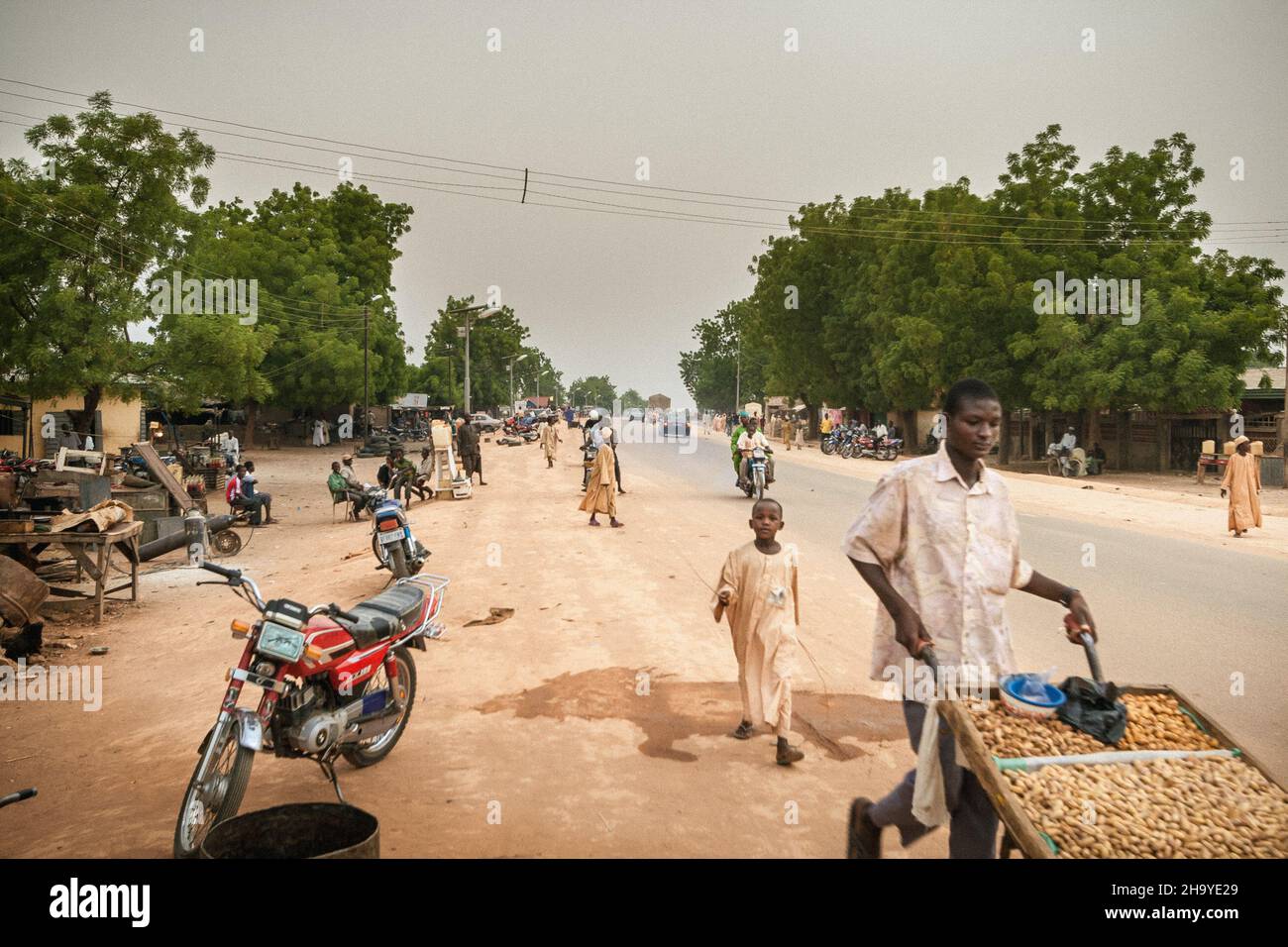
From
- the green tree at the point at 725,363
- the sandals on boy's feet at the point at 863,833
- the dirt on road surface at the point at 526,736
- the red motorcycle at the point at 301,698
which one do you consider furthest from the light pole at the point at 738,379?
the sandals on boy's feet at the point at 863,833

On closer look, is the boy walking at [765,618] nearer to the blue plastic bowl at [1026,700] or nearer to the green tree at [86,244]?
the blue plastic bowl at [1026,700]

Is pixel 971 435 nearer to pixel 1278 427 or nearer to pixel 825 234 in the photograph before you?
pixel 1278 427

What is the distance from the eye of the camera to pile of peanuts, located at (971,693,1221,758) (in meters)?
2.78

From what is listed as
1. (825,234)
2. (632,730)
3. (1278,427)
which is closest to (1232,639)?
(632,730)

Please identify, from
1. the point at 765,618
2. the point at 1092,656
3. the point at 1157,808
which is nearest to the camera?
the point at 1157,808

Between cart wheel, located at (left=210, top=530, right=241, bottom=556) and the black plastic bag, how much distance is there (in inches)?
517

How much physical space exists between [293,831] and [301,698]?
105cm

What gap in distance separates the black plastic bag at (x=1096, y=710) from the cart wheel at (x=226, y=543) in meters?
13.1

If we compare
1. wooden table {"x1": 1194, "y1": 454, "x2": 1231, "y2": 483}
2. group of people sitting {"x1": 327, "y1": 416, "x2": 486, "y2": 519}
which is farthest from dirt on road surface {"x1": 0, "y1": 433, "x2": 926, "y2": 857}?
wooden table {"x1": 1194, "y1": 454, "x2": 1231, "y2": 483}

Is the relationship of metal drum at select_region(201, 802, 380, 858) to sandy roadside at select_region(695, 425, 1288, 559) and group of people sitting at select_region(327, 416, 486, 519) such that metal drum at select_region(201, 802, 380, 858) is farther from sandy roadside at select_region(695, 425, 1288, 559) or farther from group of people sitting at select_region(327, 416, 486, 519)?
sandy roadside at select_region(695, 425, 1288, 559)

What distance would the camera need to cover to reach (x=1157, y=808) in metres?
2.62

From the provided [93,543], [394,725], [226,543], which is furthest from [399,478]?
[394,725]

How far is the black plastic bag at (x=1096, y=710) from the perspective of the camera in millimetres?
2828

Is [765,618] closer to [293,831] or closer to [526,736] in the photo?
[526,736]
